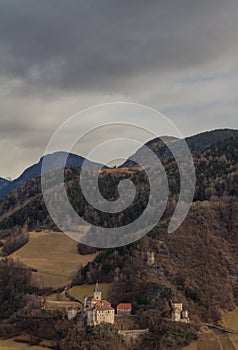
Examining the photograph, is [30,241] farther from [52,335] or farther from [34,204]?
[52,335]

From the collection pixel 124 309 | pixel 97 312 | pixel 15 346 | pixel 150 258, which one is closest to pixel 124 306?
pixel 124 309

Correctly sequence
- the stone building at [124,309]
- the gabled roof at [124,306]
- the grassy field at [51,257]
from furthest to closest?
the grassy field at [51,257] → the gabled roof at [124,306] → the stone building at [124,309]

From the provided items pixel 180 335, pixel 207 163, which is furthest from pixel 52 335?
pixel 207 163

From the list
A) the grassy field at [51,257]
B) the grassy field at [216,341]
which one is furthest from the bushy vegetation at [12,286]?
the grassy field at [216,341]

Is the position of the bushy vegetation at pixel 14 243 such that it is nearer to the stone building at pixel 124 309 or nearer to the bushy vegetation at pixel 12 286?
the bushy vegetation at pixel 12 286

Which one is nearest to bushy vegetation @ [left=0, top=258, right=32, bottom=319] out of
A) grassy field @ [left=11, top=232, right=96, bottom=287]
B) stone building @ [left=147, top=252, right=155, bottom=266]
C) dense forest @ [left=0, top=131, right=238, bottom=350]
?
dense forest @ [left=0, top=131, right=238, bottom=350]

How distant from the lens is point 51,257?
346 ft

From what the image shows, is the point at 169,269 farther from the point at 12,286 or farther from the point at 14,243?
the point at 14,243

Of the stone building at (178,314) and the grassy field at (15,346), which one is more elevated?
the stone building at (178,314)

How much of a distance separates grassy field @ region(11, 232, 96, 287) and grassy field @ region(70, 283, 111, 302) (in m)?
6.40

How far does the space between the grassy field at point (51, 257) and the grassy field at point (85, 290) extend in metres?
6.40

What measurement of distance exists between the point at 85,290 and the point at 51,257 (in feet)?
80.6

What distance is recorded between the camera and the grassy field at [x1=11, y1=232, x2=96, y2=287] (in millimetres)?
93625

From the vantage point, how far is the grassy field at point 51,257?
93.6m
